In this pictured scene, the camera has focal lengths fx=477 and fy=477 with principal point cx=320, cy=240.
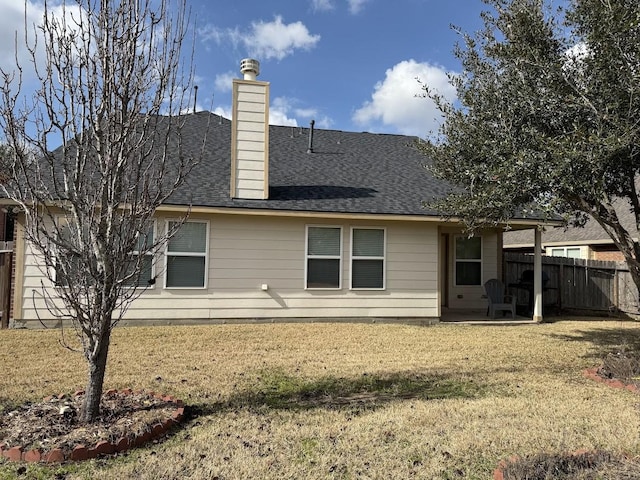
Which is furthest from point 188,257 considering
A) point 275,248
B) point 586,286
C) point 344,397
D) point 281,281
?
point 586,286

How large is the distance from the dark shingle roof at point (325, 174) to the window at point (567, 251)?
10.1m

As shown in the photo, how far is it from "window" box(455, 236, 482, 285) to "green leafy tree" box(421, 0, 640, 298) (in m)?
5.77

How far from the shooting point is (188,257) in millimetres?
9867

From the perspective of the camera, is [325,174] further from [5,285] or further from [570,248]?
[570,248]

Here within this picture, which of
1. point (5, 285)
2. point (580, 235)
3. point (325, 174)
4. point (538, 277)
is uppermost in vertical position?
point (325, 174)

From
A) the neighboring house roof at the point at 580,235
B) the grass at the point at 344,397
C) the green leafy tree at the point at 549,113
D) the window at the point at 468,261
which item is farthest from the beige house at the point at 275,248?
the neighboring house roof at the point at 580,235

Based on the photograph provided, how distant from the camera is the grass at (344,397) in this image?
350 cm

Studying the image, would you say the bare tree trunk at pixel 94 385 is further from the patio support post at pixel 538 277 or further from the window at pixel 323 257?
the patio support post at pixel 538 277

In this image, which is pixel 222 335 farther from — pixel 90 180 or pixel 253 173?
pixel 90 180

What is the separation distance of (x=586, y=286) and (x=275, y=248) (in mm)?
9664

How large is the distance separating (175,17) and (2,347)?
611 cm

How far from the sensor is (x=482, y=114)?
258 inches

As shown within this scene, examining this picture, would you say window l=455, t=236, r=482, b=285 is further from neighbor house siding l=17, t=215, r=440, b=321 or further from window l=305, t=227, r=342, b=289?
window l=305, t=227, r=342, b=289

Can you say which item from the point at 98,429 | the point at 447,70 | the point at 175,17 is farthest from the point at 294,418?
the point at 447,70
